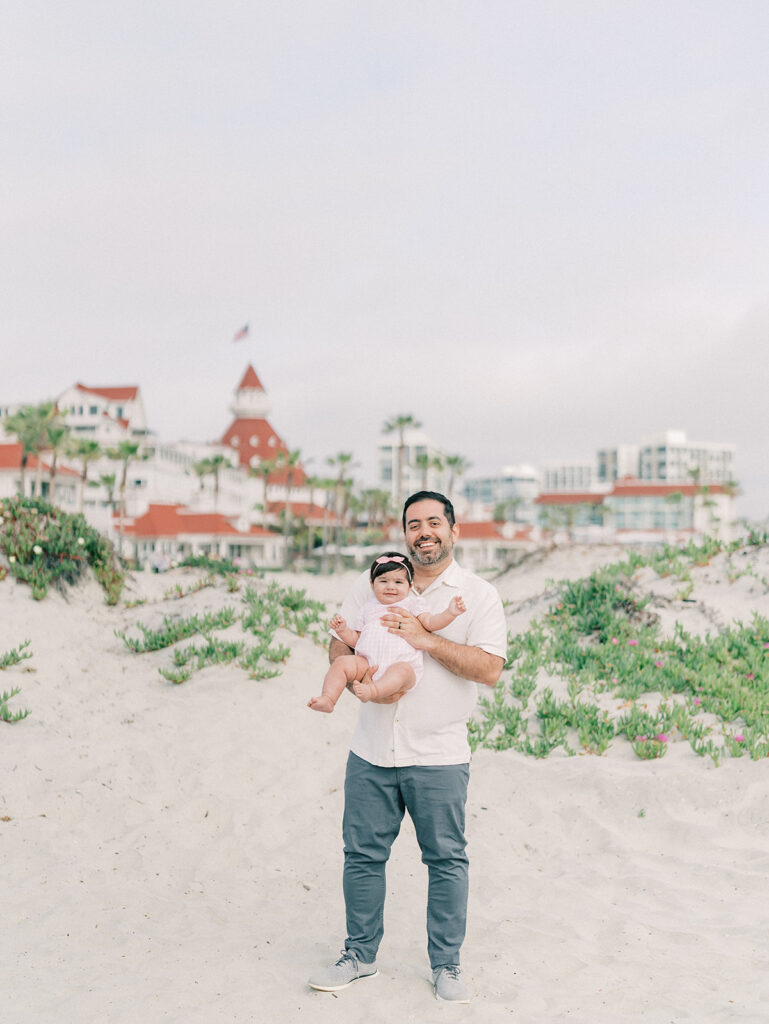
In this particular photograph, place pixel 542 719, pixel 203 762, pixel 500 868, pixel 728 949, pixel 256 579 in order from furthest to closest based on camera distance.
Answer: pixel 256 579 < pixel 542 719 < pixel 203 762 < pixel 500 868 < pixel 728 949

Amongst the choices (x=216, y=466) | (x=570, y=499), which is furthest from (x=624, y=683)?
(x=570, y=499)

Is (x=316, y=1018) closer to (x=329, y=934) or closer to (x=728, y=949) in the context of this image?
(x=329, y=934)

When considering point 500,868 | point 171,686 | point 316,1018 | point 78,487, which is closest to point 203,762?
point 171,686

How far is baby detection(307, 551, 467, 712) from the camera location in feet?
12.4

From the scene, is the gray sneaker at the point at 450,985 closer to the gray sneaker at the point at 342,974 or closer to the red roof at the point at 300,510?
the gray sneaker at the point at 342,974

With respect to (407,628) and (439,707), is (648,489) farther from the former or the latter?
(407,628)

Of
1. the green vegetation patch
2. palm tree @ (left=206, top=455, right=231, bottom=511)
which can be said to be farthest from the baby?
palm tree @ (left=206, top=455, right=231, bottom=511)

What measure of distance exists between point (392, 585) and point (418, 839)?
1206 mm

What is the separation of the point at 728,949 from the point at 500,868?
161 cm

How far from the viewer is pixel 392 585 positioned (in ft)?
12.8

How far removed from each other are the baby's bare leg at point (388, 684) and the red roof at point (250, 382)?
3141 inches

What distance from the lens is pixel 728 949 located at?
4.50 meters

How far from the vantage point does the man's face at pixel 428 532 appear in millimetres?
3998

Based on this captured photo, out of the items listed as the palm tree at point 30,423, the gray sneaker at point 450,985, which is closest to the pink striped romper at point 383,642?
the gray sneaker at point 450,985
